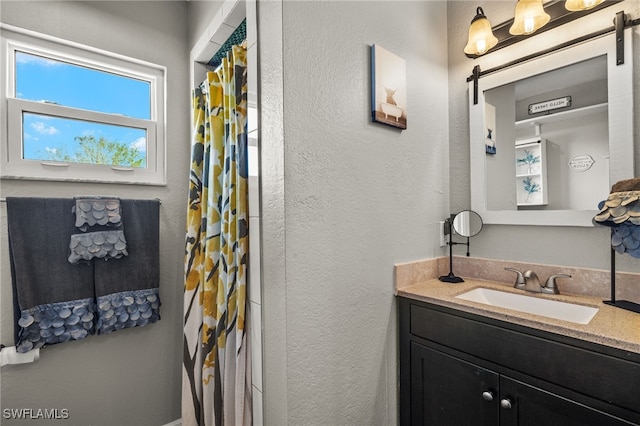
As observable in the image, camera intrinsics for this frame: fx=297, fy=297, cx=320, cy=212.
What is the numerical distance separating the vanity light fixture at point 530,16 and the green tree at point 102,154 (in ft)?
6.62

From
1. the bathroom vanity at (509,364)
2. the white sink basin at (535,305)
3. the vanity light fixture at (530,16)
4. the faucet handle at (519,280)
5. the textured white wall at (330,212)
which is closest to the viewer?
the bathroom vanity at (509,364)

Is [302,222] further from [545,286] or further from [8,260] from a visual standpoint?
[8,260]

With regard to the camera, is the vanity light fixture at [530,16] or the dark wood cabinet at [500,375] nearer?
the dark wood cabinet at [500,375]

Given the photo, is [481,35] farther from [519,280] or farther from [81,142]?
[81,142]

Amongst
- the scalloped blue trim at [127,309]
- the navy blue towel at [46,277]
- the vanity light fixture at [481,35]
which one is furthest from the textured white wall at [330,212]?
the navy blue towel at [46,277]

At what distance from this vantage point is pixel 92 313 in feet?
4.87

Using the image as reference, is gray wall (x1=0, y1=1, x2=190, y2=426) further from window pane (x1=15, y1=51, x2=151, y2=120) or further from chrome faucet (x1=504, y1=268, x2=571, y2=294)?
chrome faucet (x1=504, y1=268, x2=571, y2=294)

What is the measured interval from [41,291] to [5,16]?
1.27 meters

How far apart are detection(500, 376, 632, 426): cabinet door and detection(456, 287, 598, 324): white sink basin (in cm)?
32

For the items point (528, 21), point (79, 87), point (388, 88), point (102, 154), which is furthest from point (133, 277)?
point (528, 21)

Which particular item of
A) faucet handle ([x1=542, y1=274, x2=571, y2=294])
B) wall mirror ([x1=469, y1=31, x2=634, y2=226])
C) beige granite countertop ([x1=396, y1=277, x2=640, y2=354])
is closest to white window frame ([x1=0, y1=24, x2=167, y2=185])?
beige granite countertop ([x1=396, y1=277, x2=640, y2=354])

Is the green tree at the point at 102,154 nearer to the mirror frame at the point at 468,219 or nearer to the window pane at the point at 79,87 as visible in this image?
the window pane at the point at 79,87

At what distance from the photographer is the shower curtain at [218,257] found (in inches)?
48.9

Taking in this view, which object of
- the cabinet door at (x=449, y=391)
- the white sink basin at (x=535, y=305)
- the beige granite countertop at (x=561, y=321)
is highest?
the beige granite countertop at (x=561, y=321)
